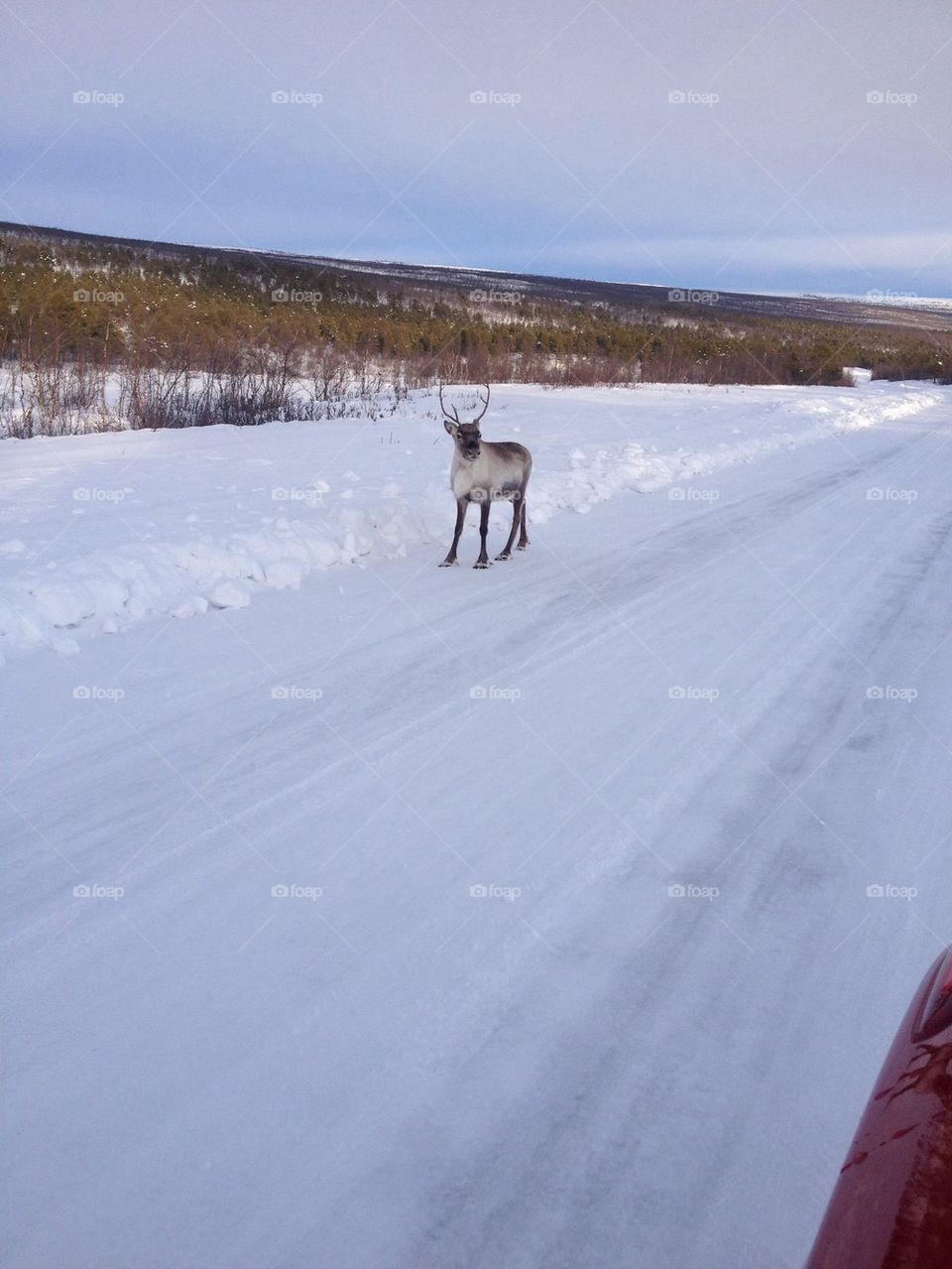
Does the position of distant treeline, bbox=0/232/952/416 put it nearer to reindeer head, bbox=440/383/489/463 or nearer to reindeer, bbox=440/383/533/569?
reindeer, bbox=440/383/533/569

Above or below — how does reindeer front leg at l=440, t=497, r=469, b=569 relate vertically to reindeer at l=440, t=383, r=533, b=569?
below

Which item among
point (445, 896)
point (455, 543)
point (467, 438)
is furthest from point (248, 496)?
point (445, 896)

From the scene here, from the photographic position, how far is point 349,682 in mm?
5508

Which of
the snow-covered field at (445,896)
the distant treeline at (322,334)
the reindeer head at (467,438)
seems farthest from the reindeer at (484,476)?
the distant treeline at (322,334)

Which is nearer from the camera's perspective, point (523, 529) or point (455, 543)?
point (455, 543)

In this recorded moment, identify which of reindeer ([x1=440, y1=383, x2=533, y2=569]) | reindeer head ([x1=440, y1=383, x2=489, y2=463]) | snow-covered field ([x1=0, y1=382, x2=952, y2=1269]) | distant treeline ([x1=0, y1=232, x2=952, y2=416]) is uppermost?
distant treeline ([x1=0, y1=232, x2=952, y2=416])

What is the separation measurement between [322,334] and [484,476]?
24515 mm

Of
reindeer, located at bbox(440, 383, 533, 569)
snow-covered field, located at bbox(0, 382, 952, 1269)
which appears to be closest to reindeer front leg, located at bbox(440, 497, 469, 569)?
reindeer, located at bbox(440, 383, 533, 569)

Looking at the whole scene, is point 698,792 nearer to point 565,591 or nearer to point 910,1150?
point 910,1150

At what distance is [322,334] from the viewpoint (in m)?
31.1

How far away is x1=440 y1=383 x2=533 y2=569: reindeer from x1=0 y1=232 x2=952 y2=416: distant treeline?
418 inches

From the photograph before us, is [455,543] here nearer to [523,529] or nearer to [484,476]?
[484,476]

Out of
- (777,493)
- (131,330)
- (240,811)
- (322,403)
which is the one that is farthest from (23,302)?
(240,811)

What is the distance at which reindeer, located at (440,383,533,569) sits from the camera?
8.24 meters
